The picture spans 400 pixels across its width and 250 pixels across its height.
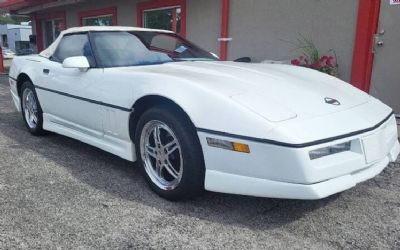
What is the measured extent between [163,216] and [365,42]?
13.9 ft

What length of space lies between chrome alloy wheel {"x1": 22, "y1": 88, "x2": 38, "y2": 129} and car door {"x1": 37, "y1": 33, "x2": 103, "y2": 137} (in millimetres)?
336

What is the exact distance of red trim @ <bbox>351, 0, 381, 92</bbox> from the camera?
532 centimetres

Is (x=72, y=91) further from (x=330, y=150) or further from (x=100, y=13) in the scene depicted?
(x=100, y=13)

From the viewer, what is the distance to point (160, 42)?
12.7 feet

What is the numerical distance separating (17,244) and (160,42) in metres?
2.38

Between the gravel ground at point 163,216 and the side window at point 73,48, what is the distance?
1137 millimetres

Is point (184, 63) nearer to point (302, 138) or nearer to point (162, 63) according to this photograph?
point (162, 63)

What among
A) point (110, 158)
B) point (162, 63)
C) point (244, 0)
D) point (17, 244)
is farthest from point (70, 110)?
point (244, 0)

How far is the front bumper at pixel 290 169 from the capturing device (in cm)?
218

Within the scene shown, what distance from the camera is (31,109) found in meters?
4.62

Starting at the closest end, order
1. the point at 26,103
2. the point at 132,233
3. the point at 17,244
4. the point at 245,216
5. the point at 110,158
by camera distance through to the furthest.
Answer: the point at 17,244 → the point at 132,233 → the point at 245,216 → the point at 110,158 → the point at 26,103

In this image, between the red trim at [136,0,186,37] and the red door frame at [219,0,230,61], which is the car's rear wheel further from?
the red trim at [136,0,186,37]

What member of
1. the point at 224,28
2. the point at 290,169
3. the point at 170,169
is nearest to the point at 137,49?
the point at 170,169

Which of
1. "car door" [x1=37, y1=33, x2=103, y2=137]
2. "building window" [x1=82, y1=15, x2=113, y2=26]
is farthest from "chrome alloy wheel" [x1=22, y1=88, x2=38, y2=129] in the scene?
"building window" [x1=82, y1=15, x2=113, y2=26]
